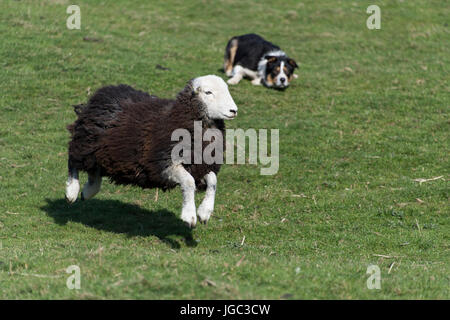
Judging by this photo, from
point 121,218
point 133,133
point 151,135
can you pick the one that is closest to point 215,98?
point 151,135

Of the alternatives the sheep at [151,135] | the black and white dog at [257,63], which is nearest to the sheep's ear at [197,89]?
the sheep at [151,135]

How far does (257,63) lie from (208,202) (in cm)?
1117

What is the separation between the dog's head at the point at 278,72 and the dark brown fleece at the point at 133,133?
8881 millimetres

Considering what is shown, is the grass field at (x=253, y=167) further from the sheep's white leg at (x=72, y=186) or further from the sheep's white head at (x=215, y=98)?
the sheep's white head at (x=215, y=98)

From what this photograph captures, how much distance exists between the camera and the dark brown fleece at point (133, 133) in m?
9.52

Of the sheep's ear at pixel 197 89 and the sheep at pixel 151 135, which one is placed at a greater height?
the sheep's ear at pixel 197 89

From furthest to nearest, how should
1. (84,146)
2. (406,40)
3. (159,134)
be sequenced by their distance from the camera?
1. (406,40)
2. (84,146)
3. (159,134)

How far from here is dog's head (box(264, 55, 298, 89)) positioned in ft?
61.7

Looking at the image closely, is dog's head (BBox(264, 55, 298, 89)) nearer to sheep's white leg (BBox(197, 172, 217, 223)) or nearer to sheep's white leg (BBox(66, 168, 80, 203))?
sheep's white leg (BBox(66, 168, 80, 203))

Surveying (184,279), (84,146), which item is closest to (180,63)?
(84,146)

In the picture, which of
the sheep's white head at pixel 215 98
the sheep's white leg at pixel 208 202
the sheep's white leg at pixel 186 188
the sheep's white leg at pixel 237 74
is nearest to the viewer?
the sheep's white leg at pixel 186 188

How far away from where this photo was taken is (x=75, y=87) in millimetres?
17875
